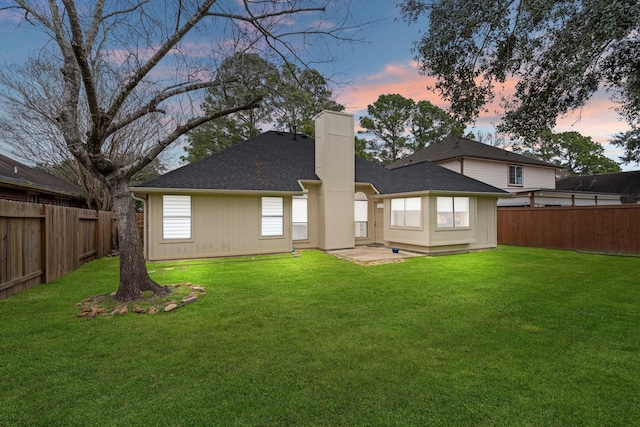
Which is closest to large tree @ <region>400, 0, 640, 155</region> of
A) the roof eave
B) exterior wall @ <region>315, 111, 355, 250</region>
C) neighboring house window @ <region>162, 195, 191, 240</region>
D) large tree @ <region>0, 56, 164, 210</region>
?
exterior wall @ <region>315, 111, 355, 250</region>

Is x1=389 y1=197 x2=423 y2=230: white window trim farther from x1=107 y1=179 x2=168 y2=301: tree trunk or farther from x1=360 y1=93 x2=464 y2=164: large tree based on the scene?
x1=360 y1=93 x2=464 y2=164: large tree

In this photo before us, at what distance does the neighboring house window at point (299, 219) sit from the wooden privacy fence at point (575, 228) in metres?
9.54

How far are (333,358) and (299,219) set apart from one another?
29.5 ft

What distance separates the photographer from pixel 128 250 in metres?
5.30

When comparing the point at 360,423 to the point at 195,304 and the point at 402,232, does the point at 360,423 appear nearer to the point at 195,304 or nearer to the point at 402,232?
the point at 195,304

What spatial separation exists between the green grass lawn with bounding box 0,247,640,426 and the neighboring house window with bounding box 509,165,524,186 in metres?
15.3

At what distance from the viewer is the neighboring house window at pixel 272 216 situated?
10789 mm

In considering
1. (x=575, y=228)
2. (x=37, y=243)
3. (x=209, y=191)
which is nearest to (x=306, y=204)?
(x=209, y=191)

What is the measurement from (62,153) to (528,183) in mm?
26213

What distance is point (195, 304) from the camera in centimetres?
506

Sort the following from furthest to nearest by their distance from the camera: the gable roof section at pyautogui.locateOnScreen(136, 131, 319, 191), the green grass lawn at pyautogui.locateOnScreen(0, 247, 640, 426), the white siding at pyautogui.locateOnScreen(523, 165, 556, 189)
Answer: the white siding at pyautogui.locateOnScreen(523, 165, 556, 189) < the gable roof section at pyautogui.locateOnScreen(136, 131, 319, 191) < the green grass lawn at pyautogui.locateOnScreen(0, 247, 640, 426)

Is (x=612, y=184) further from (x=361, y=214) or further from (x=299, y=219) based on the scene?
(x=299, y=219)

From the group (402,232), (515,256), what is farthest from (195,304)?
(515,256)

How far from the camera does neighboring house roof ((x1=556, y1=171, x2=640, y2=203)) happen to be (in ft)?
70.7
